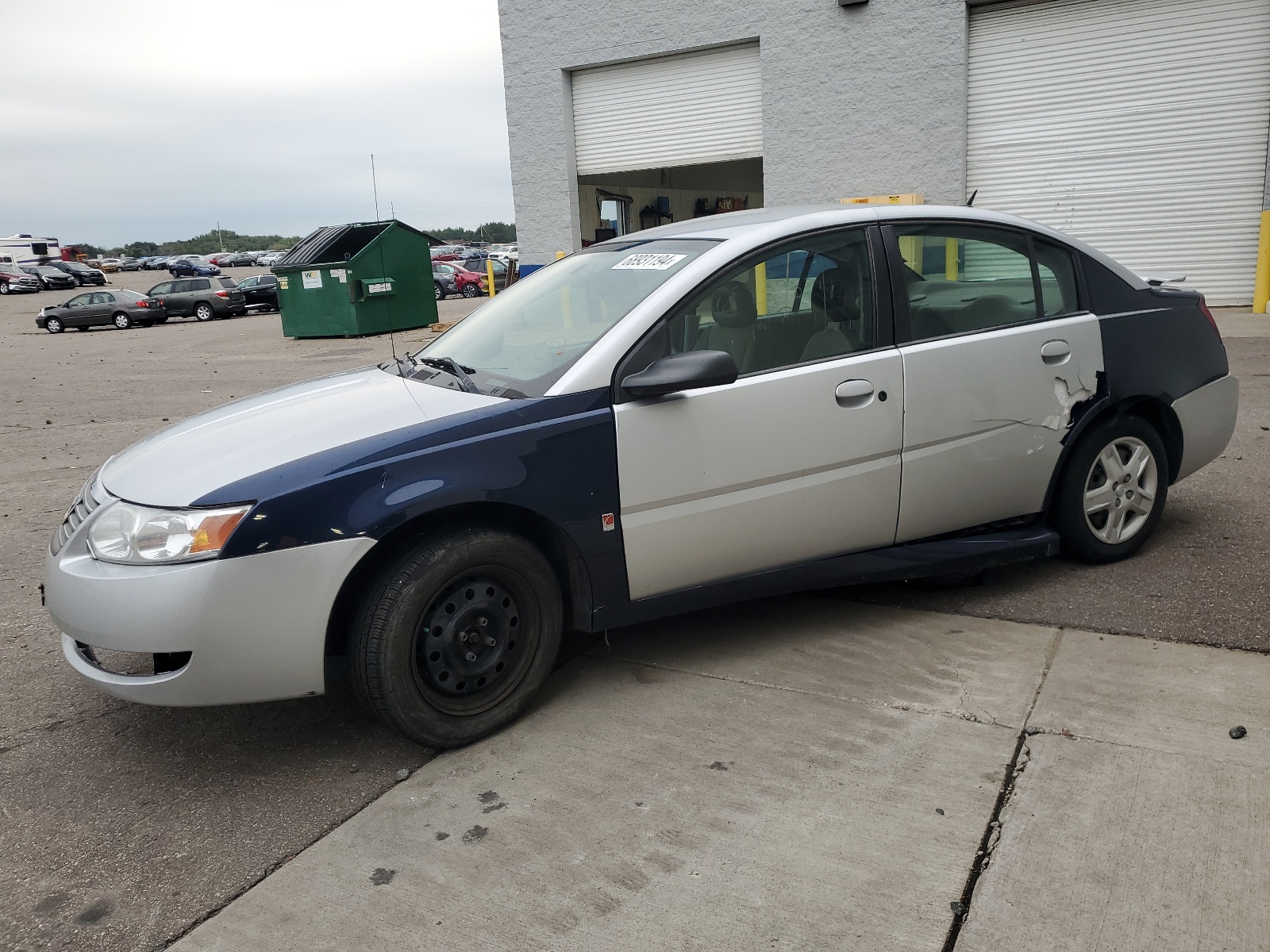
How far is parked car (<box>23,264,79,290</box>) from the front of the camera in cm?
5084

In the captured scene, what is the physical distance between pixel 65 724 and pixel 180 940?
1489 mm

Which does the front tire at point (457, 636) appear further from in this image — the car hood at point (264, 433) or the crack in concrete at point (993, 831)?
the crack in concrete at point (993, 831)

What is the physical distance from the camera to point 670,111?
726 inches

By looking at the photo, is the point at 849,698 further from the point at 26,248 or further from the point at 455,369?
the point at 26,248

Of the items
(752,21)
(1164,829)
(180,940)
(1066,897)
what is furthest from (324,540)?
(752,21)

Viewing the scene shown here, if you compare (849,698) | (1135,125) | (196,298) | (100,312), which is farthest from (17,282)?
(849,698)

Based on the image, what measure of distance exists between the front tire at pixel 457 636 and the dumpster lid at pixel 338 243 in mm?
19271

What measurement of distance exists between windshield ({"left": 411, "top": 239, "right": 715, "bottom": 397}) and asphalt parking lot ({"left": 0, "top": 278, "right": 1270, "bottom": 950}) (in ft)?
4.20

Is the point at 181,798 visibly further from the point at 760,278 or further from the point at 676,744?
the point at 760,278

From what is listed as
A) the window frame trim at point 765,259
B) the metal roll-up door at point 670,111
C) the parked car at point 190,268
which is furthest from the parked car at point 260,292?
the window frame trim at point 765,259

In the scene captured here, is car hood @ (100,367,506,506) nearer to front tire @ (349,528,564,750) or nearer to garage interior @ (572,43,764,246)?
front tire @ (349,528,564,750)

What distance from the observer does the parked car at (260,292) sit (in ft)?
111

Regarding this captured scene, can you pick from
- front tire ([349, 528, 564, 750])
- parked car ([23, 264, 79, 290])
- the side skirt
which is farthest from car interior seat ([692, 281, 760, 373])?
parked car ([23, 264, 79, 290])

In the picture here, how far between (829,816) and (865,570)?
1.31 m
